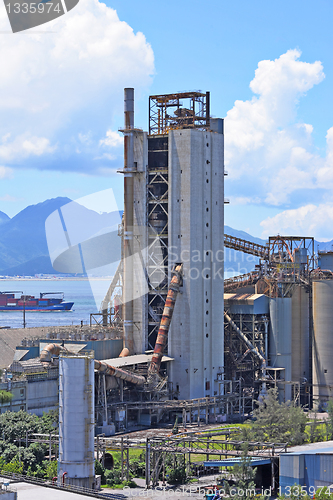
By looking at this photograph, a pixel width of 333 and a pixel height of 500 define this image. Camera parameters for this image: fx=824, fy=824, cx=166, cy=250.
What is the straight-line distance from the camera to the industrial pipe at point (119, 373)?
7103 cm

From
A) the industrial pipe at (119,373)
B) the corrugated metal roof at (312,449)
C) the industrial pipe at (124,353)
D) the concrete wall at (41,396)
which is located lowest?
the corrugated metal roof at (312,449)

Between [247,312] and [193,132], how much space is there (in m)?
21.1

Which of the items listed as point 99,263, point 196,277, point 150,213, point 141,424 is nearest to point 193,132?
point 150,213

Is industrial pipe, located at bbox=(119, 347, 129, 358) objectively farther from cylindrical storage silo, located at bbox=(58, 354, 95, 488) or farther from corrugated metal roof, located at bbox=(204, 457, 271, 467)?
cylindrical storage silo, located at bbox=(58, 354, 95, 488)

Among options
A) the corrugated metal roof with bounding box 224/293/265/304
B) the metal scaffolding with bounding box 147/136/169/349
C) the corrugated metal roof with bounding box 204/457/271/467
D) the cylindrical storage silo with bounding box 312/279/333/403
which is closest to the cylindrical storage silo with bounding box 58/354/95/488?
the corrugated metal roof with bounding box 204/457/271/467

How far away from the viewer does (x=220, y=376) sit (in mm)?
87250

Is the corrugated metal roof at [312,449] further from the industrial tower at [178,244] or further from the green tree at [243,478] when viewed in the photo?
the industrial tower at [178,244]

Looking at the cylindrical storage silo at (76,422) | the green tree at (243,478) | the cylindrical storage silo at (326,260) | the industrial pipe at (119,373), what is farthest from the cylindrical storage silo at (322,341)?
the cylindrical storage silo at (76,422)

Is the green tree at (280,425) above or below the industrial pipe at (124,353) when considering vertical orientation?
below

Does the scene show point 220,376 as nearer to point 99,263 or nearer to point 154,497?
point 154,497

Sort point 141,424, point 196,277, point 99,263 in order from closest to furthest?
point 141,424
point 196,277
point 99,263

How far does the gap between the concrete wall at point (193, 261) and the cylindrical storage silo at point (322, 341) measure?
12.6 meters

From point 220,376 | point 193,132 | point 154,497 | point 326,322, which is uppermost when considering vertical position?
point 193,132

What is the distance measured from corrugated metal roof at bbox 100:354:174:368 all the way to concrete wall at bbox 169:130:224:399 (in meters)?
2.54
